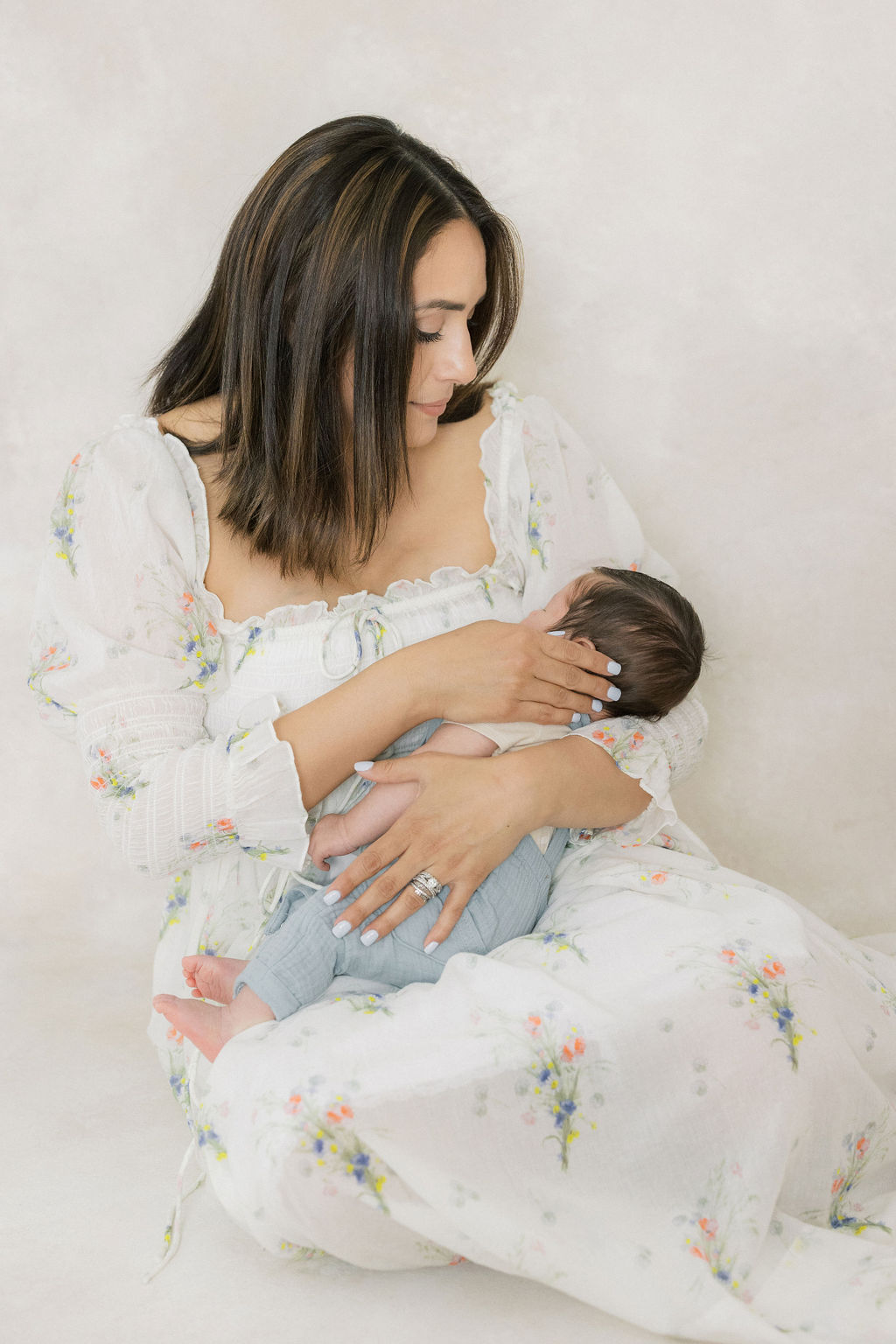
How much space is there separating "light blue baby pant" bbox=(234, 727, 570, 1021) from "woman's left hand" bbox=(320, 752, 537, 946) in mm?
20

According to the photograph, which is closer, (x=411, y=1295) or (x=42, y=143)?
(x=411, y=1295)

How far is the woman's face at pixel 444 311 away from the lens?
66.0 inches

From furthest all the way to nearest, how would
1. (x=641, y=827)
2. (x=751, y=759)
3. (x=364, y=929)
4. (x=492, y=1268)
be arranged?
1. (x=751, y=759)
2. (x=641, y=827)
3. (x=364, y=929)
4. (x=492, y=1268)

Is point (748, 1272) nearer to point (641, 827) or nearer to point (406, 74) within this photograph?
point (641, 827)

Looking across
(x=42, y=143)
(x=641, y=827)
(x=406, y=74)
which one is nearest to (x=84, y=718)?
(x=641, y=827)

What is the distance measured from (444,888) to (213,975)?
330mm

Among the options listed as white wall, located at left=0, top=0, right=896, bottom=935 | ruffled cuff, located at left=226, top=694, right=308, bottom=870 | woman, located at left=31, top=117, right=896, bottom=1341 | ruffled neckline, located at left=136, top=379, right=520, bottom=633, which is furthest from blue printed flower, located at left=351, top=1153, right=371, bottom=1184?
white wall, located at left=0, top=0, right=896, bottom=935

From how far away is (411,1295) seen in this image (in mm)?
1394

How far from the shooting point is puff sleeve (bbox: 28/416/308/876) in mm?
1576

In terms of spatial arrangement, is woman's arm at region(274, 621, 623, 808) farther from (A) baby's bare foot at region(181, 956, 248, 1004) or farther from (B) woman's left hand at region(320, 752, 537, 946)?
(A) baby's bare foot at region(181, 956, 248, 1004)

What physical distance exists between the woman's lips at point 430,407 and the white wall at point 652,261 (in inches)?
27.2

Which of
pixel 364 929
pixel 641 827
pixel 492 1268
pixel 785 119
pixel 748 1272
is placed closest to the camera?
pixel 748 1272

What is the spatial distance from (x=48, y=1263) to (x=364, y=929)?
56 centimetres

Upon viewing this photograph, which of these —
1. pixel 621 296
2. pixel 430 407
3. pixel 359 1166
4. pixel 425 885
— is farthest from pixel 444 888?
pixel 621 296
